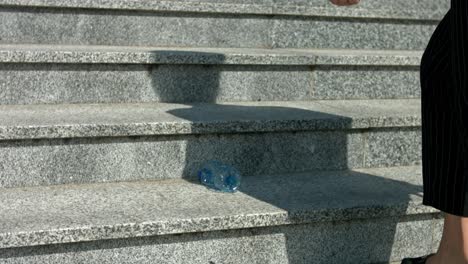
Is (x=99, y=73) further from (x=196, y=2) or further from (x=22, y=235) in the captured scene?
(x=22, y=235)

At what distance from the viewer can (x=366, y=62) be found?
4605mm

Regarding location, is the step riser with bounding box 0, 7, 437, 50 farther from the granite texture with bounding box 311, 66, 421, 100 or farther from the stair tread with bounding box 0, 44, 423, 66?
the granite texture with bounding box 311, 66, 421, 100

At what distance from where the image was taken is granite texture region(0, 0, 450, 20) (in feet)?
14.8

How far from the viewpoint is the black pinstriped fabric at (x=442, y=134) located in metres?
3.00

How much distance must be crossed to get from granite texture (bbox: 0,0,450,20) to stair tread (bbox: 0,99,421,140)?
611 mm

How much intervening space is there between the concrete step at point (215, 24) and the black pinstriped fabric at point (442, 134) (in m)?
1.86

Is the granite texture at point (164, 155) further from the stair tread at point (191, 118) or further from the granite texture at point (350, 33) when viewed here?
the granite texture at point (350, 33)

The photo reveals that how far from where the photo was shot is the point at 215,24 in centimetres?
482

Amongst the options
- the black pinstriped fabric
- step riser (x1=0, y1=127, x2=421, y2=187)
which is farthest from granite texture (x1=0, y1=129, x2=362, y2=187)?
the black pinstriped fabric

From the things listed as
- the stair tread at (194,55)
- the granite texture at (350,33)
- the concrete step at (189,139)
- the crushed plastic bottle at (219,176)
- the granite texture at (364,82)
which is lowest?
the crushed plastic bottle at (219,176)

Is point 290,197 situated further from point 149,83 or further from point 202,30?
point 202,30

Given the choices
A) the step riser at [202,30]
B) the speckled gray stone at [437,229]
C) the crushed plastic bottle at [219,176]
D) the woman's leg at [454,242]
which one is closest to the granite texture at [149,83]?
the step riser at [202,30]

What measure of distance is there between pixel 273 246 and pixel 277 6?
1795 millimetres

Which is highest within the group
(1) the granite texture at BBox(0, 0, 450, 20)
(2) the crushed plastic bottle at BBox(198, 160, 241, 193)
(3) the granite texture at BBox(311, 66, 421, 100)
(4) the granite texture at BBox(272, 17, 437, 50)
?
(1) the granite texture at BBox(0, 0, 450, 20)
